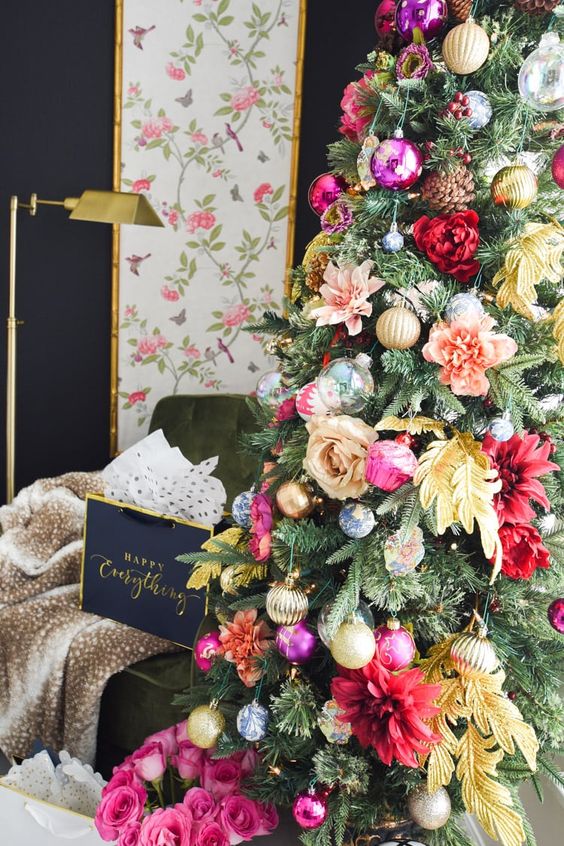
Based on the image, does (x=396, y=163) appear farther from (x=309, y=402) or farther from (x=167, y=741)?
(x=167, y=741)

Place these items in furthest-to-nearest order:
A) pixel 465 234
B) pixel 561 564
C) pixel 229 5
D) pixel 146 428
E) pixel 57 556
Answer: pixel 146 428, pixel 229 5, pixel 57 556, pixel 561 564, pixel 465 234

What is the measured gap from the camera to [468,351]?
80cm

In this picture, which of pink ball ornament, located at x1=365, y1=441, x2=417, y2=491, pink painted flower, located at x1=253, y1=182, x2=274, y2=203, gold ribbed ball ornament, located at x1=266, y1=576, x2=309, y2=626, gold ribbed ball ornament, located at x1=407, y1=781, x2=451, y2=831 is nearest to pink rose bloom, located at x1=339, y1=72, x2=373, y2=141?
pink ball ornament, located at x1=365, y1=441, x2=417, y2=491

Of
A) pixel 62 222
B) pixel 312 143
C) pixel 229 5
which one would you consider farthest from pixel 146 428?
pixel 229 5

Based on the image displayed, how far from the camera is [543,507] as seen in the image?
92 centimetres

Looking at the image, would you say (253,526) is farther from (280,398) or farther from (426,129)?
(426,129)

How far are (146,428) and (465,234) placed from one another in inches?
84.5

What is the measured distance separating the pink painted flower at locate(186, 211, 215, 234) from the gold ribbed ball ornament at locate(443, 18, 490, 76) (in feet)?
6.24

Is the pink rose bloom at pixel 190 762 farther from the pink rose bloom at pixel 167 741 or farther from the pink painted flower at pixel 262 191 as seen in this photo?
the pink painted flower at pixel 262 191

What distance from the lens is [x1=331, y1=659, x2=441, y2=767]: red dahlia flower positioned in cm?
84

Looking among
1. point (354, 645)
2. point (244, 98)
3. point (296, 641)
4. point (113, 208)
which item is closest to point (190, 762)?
point (296, 641)

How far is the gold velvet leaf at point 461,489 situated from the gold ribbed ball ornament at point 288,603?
0.23m

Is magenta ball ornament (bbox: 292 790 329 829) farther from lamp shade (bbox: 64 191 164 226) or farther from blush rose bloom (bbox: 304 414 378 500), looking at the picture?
lamp shade (bbox: 64 191 164 226)

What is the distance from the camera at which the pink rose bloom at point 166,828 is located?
3.43 feet
